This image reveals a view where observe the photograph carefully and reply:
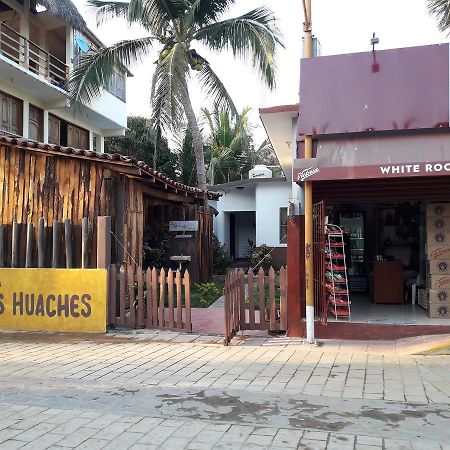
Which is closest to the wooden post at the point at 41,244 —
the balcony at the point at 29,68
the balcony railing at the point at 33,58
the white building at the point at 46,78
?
the white building at the point at 46,78

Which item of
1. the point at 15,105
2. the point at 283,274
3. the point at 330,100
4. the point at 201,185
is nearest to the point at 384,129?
the point at 330,100

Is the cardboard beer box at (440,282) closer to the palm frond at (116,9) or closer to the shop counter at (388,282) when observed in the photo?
the shop counter at (388,282)

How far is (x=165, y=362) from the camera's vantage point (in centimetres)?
681

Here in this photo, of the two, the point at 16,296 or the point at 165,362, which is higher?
the point at 16,296

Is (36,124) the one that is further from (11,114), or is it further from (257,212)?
(257,212)

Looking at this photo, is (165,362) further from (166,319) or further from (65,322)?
(65,322)

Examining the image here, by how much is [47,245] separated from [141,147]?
1789 cm

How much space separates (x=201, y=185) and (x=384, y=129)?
10.1 meters

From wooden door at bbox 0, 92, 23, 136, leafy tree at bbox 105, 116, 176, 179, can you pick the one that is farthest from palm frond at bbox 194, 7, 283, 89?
leafy tree at bbox 105, 116, 176, 179

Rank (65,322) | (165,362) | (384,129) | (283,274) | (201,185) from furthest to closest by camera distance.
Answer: (201,185) < (65,322) < (283,274) < (384,129) < (165,362)

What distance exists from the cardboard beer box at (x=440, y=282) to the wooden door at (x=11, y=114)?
1381 centimetres

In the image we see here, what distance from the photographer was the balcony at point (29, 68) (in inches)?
628

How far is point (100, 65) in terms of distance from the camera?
15.4m

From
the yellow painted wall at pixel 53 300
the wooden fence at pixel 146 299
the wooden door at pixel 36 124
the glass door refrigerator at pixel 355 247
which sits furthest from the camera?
the wooden door at pixel 36 124
